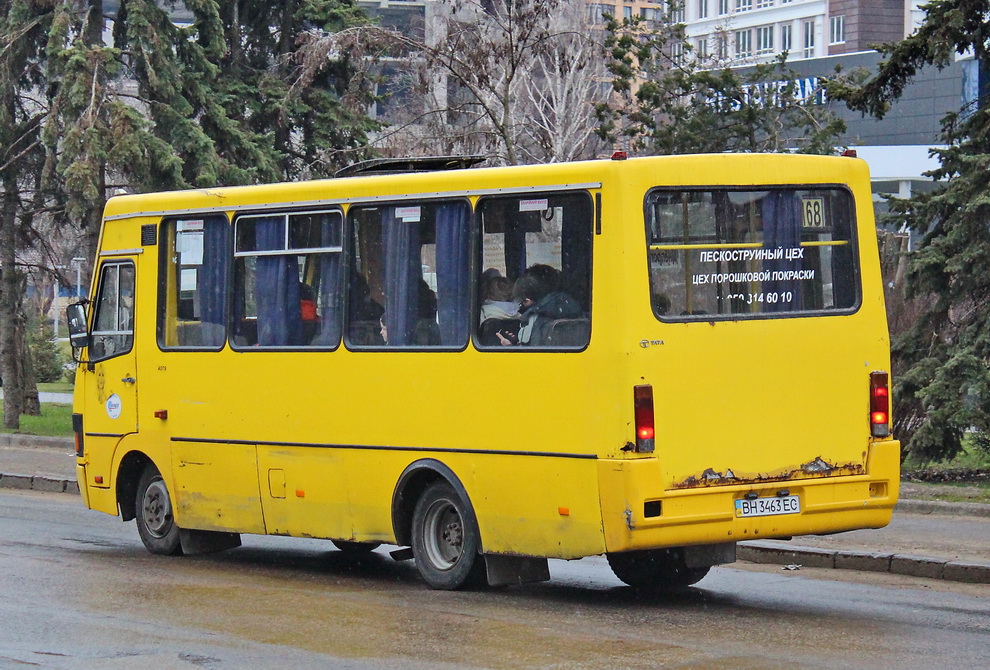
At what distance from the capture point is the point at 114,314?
43.6ft

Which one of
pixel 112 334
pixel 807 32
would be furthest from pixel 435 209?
pixel 807 32

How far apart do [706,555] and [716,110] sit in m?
14.5

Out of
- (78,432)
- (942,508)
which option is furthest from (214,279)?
(942,508)

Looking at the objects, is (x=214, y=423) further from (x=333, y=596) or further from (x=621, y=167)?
(x=621, y=167)

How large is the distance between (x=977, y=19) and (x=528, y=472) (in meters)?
10.3

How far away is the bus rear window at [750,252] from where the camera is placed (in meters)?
9.48

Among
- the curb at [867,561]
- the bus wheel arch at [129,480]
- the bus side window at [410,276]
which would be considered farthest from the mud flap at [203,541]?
the curb at [867,561]

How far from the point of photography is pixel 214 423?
39.7ft

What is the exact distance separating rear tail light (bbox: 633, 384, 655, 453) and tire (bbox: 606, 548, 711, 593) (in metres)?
1.64

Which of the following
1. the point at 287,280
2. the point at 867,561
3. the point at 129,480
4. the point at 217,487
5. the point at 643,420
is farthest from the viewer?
the point at 129,480

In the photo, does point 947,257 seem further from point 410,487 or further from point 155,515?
point 155,515

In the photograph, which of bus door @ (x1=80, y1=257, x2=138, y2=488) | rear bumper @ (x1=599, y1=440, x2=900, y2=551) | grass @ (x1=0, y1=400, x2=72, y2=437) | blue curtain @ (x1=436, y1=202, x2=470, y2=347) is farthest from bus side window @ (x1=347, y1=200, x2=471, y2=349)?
grass @ (x1=0, y1=400, x2=72, y2=437)

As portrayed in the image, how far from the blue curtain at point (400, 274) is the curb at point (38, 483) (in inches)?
383

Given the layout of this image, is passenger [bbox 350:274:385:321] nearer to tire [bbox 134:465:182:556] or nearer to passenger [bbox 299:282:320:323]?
passenger [bbox 299:282:320:323]
